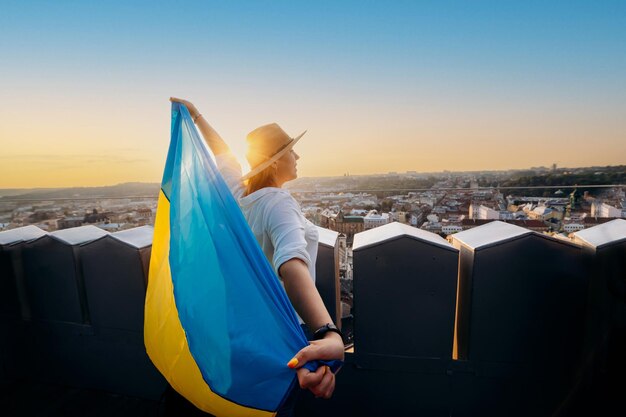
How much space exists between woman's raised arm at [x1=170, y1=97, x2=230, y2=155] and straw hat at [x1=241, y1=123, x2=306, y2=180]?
59 cm

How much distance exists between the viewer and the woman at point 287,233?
3.36 ft

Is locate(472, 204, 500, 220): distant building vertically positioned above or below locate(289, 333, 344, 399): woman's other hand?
above

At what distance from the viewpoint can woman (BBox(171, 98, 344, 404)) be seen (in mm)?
1024

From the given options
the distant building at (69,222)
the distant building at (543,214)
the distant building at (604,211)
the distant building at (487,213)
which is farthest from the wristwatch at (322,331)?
the distant building at (69,222)

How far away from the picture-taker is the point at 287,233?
3.90 ft

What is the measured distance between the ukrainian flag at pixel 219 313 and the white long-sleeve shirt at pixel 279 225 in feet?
0.27

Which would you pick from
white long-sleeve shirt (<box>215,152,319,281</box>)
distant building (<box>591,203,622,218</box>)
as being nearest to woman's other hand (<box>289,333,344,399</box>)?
white long-sleeve shirt (<box>215,152,319,281</box>)

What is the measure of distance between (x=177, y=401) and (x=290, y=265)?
883mm

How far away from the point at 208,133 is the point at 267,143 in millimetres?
683

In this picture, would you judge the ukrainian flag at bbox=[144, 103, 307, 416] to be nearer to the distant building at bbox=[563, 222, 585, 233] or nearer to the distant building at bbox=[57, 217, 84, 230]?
the distant building at bbox=[57, 217, 84, 230]

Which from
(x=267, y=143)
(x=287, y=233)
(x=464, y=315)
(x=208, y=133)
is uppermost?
(x=208, y=133)

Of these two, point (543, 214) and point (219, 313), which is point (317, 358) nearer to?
point (219, 313)

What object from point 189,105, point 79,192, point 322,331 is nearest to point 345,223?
point 189,105

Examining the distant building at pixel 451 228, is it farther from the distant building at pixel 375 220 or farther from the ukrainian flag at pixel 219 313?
the ukrainian flag at pixel 219 313
